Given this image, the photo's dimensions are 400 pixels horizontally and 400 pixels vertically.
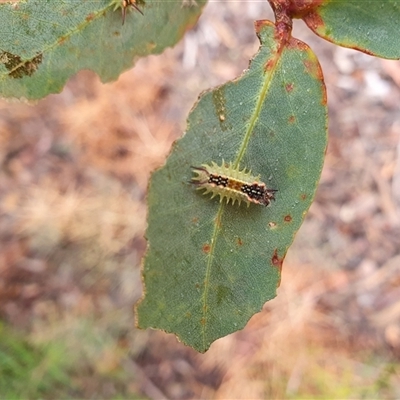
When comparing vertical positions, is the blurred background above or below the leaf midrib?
below

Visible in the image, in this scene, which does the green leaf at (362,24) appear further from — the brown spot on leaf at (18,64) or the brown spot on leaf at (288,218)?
the brown spot on leaf at (18,64)

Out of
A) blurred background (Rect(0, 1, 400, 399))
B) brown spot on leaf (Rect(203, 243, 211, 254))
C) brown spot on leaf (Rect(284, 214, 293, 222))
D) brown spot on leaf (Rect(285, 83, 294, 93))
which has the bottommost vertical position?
blurred background (Rect(0, 1, 400, 399))

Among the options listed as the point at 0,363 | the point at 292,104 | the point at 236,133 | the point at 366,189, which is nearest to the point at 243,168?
the point at 236,133

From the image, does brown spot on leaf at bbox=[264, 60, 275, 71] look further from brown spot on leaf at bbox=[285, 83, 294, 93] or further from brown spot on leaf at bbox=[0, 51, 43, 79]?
brown spot on leaf at bbox=[0, 51, 43, 79]

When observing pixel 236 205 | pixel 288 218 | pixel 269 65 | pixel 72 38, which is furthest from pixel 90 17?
pixel 288 218

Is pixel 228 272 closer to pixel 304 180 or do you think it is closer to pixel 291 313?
pixel 304 180

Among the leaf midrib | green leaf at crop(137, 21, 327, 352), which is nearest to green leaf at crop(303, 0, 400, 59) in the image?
green leaf at crop(137, 21, 327, 352)
